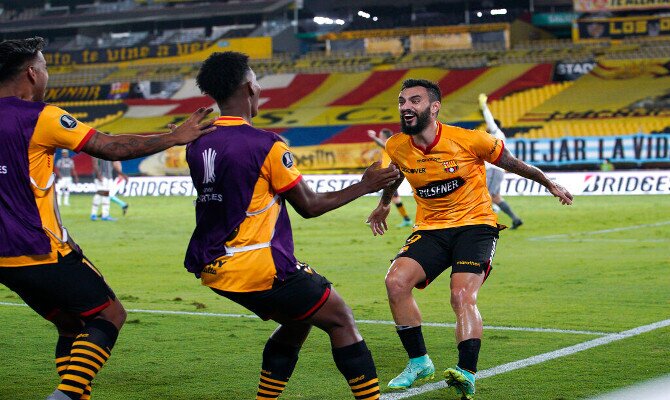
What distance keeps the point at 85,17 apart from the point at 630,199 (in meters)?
45.4

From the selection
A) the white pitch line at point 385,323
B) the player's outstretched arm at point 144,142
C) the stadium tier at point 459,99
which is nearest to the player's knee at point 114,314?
the player's outstretched arm at point 144,142

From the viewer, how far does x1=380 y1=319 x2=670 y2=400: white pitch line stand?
21.8ft

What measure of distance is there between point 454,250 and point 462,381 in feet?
3.90

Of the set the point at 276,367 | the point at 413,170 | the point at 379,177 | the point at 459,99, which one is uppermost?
the point at 379,177

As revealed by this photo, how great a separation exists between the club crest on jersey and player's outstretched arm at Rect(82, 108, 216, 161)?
98.7 inches

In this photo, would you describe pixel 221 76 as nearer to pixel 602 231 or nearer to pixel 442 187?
pixel 442 187

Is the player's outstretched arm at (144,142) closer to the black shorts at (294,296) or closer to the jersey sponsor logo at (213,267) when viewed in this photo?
the jersey sponsor logo at (213,267)

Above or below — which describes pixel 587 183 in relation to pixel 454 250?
below

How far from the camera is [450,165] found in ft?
23.9

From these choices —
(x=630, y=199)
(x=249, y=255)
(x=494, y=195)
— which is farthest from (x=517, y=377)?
(x=630, y=199)

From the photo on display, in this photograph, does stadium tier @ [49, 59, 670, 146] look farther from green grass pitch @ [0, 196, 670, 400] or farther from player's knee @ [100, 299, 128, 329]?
player's knee @ [100, 299, 128, 329]

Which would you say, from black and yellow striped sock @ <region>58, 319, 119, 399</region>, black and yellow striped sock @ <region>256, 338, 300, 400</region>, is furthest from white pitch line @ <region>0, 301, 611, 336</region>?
black and yellow striped sock @ <region>58, 319, 119, 399</region>

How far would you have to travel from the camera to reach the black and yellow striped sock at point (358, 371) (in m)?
5.27

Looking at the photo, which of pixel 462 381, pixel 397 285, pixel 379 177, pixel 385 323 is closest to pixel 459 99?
pixel 385 323
